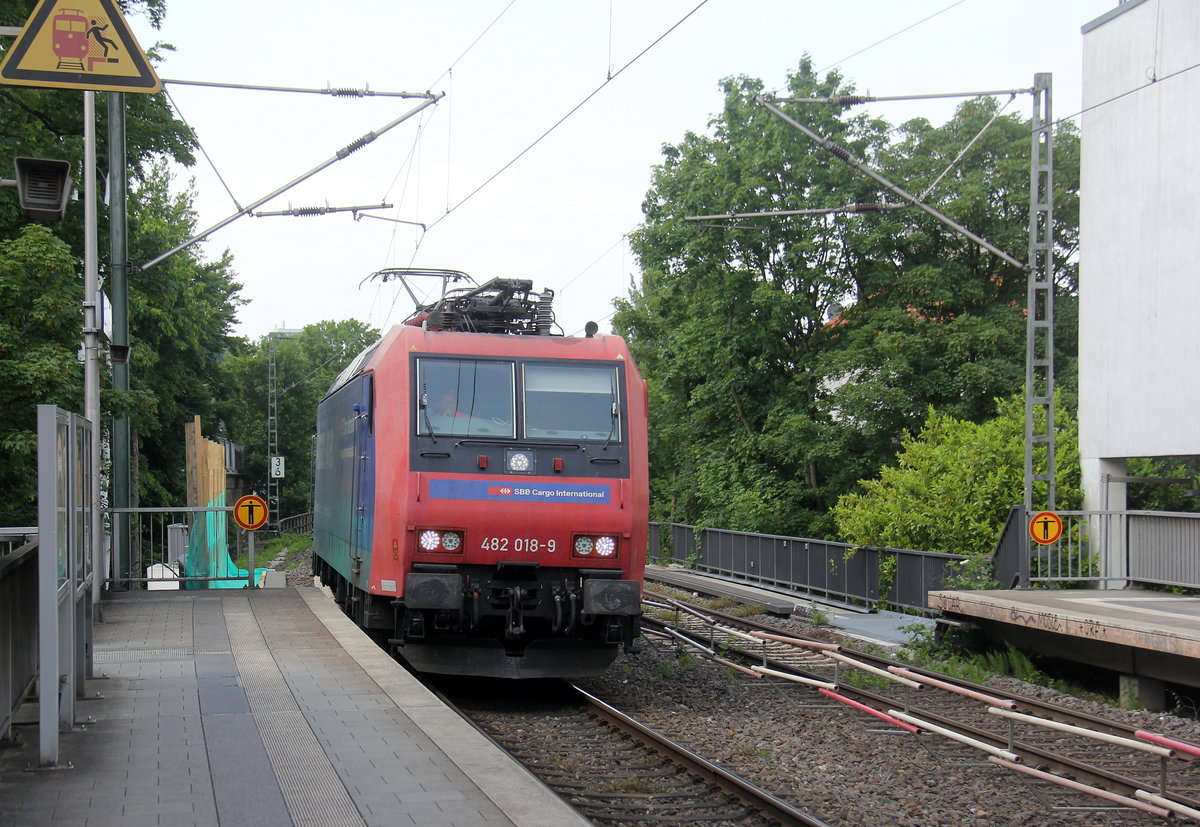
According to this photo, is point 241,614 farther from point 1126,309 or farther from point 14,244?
point 1126,309

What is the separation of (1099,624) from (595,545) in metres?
4.95

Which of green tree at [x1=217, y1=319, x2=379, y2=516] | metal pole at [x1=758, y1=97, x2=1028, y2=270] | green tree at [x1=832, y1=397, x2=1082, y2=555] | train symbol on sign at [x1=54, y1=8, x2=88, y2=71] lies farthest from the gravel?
green tree at [x1=217, y1=319, x2=379, y2=516]

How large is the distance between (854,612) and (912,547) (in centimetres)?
196

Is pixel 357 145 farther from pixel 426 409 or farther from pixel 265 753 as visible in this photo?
pixel 265 753

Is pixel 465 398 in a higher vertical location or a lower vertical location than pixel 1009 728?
higher

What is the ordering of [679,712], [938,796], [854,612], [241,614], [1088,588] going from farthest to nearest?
[854,612] → [1088,588] → [241,614] → [679,712] → [938,796]

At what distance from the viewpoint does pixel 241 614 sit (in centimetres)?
1513

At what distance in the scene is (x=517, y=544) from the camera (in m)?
10.8

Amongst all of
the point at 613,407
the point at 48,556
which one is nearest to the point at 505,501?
the point at 613,407

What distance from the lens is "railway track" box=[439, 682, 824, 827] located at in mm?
7391

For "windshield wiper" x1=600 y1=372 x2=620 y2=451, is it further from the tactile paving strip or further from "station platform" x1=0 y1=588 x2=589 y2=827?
the tactile paving strip

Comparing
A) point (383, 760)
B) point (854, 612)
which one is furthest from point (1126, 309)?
point (383, 760)

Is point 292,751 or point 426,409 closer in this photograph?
point 292,751

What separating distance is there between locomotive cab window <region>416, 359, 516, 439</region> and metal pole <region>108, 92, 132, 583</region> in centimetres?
799
